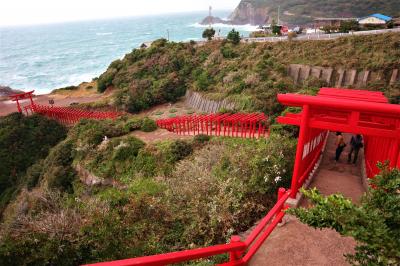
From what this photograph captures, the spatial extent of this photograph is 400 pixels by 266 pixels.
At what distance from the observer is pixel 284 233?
6266 millimetres

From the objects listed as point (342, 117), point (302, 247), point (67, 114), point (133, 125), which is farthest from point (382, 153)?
point (67, 114)

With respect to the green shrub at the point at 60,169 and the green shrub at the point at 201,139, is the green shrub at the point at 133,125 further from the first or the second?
the green shrub at the point at 201,139

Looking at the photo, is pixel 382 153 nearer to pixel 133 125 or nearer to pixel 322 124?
pixel 322 124

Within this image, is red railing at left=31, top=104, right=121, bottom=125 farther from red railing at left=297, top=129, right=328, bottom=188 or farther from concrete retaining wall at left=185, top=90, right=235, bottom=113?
red railing at left=297, top=129, right=328, bottom=188

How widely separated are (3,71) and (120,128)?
7007 cm

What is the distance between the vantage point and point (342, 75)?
21516 millimetres

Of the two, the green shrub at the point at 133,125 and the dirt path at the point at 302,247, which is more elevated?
the dirt path at the point at 302,247

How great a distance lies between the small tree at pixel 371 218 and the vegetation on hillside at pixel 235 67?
527 inches

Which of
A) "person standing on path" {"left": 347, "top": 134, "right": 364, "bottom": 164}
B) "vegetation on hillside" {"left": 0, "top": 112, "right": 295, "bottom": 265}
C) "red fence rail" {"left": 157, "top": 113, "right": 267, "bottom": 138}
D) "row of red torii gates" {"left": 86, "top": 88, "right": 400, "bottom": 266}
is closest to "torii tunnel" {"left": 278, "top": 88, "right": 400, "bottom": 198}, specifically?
"row of red torii gates" {"left": 86, "top": 88, "right": 400, "bottom": 266}

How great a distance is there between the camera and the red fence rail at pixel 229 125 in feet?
47.1

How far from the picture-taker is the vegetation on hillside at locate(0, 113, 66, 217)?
1909 cm

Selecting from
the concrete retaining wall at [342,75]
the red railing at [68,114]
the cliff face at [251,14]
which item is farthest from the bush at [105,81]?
the cliff face at [251,14]

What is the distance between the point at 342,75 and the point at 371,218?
21.0m

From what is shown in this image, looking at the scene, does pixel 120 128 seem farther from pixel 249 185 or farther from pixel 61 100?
pixel 61 100
